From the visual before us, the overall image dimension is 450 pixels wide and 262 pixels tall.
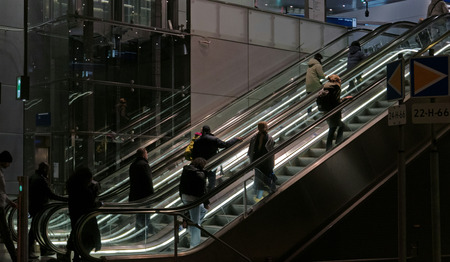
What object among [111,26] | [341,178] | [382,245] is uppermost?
[111,26]

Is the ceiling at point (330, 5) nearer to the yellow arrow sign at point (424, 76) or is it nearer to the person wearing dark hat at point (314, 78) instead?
the person wearing dark hat at point (314, 78)

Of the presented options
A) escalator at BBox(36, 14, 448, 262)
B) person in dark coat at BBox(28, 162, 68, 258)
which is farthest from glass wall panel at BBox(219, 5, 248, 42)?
person in dark coat at BBox(28, 162, 68, 258)

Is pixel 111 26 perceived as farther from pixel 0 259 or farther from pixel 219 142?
pixel 0 259

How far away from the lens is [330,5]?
30.9 meters

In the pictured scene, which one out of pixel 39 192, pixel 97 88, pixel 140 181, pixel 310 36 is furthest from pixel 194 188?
pixel 310 36

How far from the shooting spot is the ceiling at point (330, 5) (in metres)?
21.7

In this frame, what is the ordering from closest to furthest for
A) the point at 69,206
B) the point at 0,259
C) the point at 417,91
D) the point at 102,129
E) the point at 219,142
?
the point at 417,91, the point at 69,206, the point at 0,259, the point at 219,142, the point at 102,129

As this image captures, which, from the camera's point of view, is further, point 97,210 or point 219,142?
point 219,142

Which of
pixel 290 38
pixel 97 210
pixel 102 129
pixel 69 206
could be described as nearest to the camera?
pixel 97 210

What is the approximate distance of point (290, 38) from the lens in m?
19.6

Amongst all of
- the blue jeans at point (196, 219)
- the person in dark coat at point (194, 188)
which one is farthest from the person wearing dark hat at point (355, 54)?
the blue jeans at point (196, 219)

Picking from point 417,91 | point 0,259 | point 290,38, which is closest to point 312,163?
point 417,91

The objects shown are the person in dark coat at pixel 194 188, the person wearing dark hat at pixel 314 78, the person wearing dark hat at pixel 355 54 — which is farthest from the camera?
the person wearing dark hat at pixel 355 54

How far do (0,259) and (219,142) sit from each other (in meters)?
4.04
